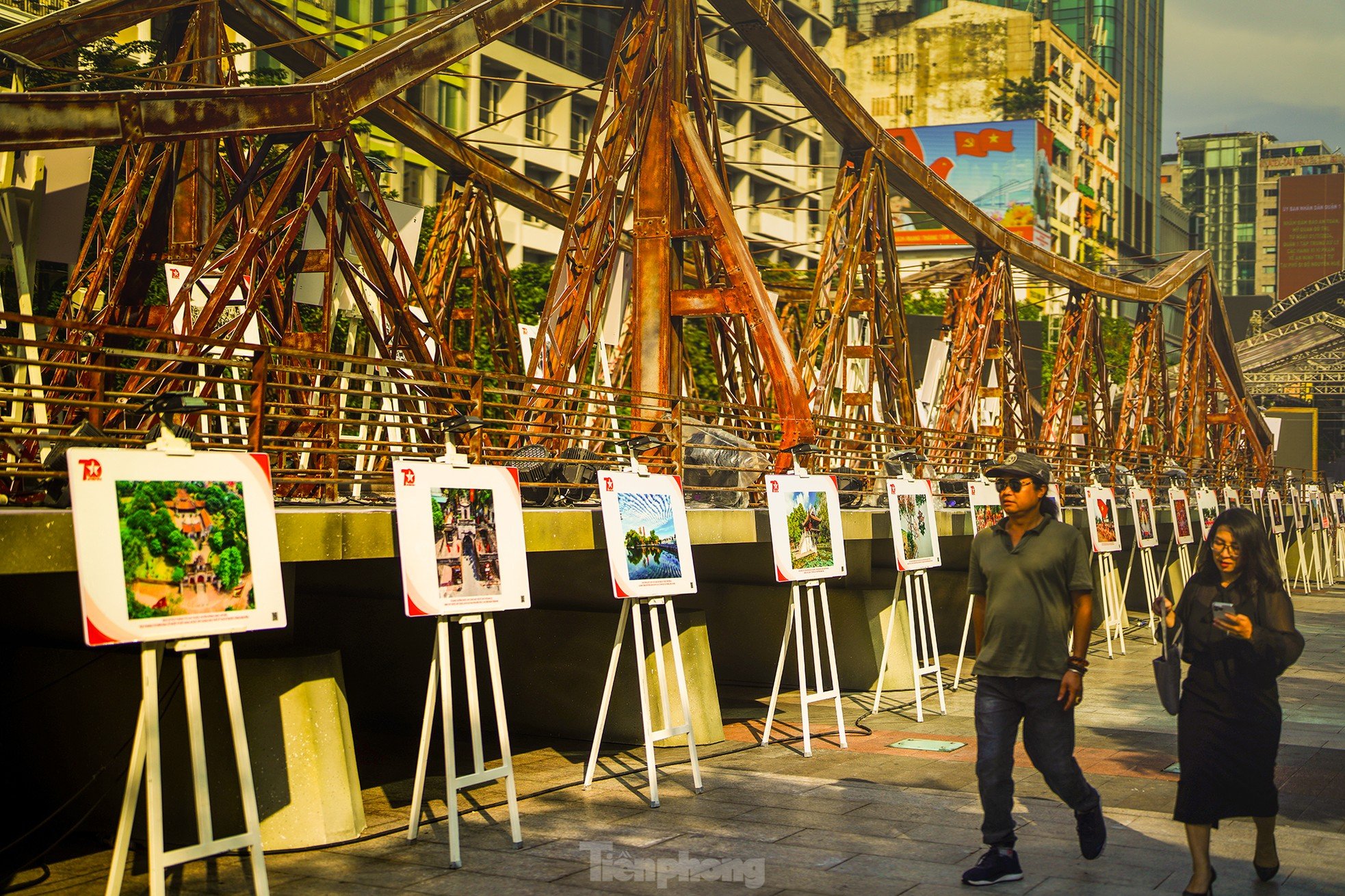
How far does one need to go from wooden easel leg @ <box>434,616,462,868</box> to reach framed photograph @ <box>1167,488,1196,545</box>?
1724cm

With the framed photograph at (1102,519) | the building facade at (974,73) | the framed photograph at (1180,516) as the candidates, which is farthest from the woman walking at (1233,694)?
the building facade at (974,73)

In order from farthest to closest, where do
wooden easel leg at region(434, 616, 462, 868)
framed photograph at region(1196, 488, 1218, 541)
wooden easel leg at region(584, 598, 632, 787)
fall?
framed photograph at region(1196, 488, 1218, 541) → wooden easel leg at region(584, 598, 632, 787) → wooden easel leg at region(434, 616, 462, 868)

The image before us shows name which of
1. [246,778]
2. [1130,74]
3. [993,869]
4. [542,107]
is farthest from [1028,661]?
[1130,74]

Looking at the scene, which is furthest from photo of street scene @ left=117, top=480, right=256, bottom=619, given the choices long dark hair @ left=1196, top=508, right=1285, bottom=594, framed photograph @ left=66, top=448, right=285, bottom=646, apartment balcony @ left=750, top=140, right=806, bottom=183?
apartment balcony @ left=750, top=140, right=806, bottom=183

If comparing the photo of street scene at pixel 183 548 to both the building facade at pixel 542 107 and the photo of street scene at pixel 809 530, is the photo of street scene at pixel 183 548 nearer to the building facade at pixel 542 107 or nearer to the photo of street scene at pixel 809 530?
the photo of street scene at pixel 809 530

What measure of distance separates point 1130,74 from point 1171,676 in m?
137

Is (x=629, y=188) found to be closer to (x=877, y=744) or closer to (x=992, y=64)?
(x=877, y=744)

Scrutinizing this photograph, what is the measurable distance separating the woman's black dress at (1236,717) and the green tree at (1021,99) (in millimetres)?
98556

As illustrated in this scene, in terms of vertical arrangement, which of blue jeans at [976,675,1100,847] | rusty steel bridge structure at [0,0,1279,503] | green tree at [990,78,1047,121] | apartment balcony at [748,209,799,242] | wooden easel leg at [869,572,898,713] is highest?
green tree at [990,78,1047,121]

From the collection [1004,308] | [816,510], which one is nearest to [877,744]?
[816,510]

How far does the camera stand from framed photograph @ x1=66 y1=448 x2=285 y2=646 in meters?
6.53

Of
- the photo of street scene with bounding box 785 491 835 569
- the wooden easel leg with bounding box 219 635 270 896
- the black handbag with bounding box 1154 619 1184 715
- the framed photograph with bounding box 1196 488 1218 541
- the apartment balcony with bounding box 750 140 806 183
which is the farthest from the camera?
the apartment balcony with bounding box 750 140 806 183

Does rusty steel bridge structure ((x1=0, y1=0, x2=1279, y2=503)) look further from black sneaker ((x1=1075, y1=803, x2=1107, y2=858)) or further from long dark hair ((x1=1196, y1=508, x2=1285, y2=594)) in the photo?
long dark hair ((x1=1196, y1=508, x2=1285, y2=594))

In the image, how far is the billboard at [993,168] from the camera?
98.1 m
